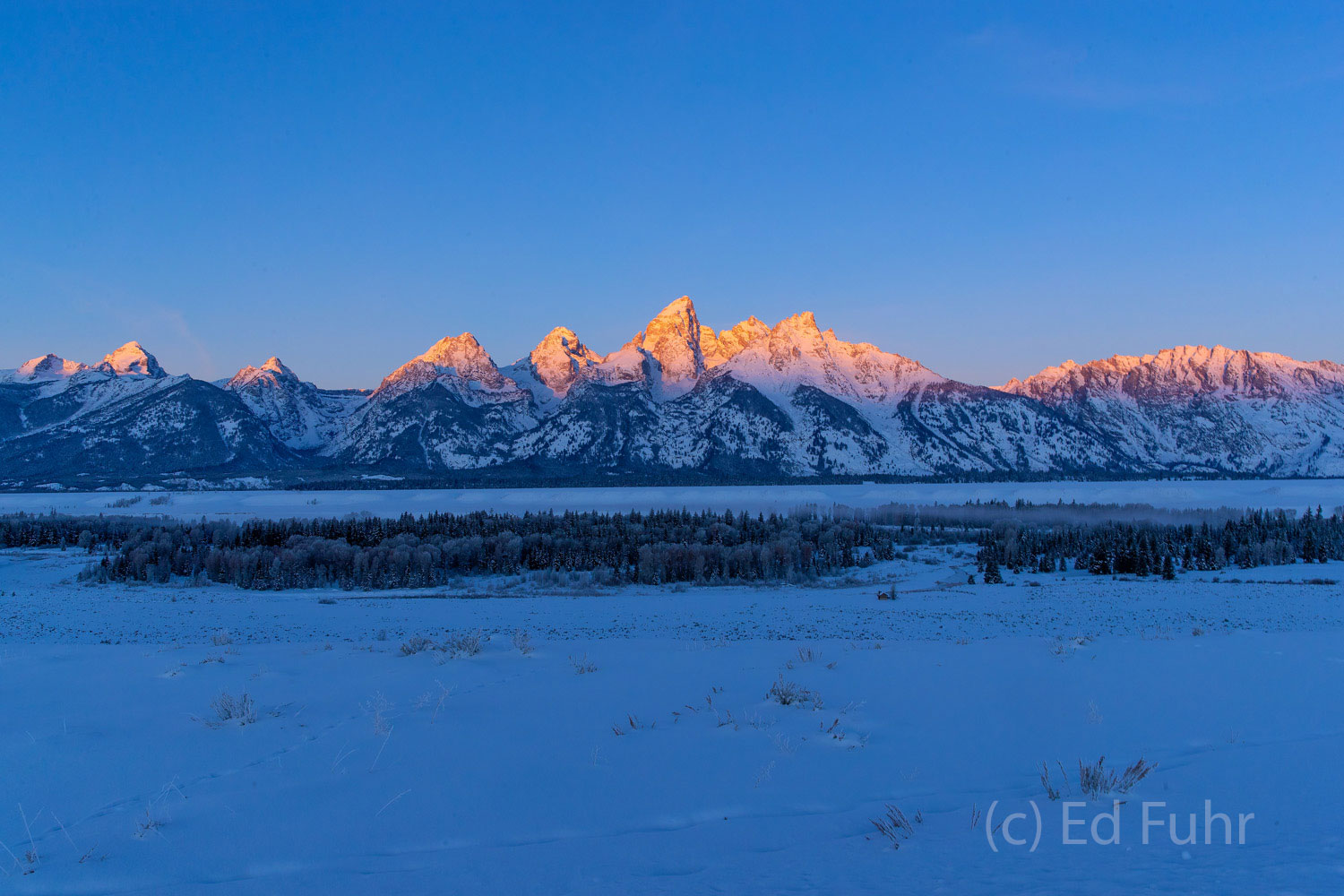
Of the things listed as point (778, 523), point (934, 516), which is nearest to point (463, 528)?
point (778, 523)

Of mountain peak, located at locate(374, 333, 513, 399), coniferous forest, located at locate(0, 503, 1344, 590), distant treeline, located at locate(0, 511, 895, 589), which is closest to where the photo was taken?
distant treeline, located at locate(0, 511, 895, 589)

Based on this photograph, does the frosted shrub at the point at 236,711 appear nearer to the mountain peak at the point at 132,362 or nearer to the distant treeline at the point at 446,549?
the distant treeline at the point at 446,549

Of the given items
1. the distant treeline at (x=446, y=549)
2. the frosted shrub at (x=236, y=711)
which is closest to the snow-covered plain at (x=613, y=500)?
the distant treeline at (x=446, y=549)

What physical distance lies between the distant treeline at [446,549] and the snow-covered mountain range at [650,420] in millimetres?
71235

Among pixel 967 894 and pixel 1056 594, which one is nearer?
pixel 967 894

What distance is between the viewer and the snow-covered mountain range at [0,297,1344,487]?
129250mm

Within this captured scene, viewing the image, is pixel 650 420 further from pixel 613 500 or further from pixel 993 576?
pixel 993 576

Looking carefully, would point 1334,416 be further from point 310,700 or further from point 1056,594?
point 310,700

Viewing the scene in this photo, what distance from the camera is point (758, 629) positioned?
14289 millimetres

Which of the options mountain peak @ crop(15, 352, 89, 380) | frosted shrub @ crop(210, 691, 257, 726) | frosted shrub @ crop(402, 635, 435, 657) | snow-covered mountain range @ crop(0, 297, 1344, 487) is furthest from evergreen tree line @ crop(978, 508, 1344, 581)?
mountain peak @ crop(15, 352, 89, 380)

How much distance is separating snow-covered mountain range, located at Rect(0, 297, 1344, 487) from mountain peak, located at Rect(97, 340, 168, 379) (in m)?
0.50

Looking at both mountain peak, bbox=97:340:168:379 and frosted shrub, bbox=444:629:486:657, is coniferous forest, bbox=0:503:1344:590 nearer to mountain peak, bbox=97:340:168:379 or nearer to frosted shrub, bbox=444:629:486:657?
frosted shrub, bbox=444:629:486:657

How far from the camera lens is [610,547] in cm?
3000

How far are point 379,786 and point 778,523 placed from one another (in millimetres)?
35216
